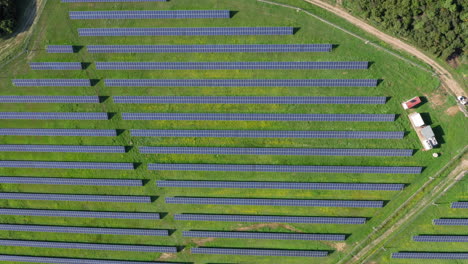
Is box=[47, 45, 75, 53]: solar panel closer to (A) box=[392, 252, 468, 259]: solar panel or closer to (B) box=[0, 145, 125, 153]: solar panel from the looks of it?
(B) box=[0, 145, 125, 153]: solar panel

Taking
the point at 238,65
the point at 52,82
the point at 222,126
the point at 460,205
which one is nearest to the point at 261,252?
the point at 222,126

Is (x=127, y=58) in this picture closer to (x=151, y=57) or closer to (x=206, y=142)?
(x=151, y=57)

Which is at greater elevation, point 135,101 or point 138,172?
point 135,101

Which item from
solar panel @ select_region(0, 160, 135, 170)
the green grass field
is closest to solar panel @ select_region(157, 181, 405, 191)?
the green grass field

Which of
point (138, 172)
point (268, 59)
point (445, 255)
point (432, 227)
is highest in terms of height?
point (268, 59)

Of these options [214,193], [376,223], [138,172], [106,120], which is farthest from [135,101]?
[376,223]

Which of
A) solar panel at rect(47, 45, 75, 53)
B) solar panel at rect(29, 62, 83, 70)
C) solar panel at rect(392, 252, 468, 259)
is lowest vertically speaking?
solar panel at rect(392, 252, 468, 259)

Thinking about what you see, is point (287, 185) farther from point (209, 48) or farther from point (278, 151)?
point (209, 48)
